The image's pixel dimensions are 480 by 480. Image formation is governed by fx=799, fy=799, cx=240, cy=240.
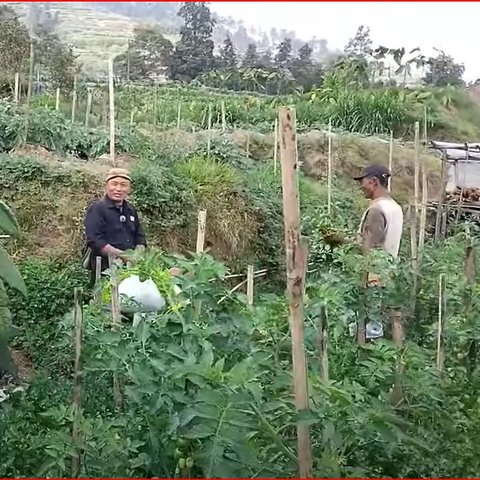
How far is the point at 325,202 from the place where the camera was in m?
9.23

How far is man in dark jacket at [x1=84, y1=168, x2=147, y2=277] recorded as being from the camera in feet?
13.2

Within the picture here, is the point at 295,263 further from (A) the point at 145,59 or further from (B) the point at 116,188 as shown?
(A) the point at 145,59

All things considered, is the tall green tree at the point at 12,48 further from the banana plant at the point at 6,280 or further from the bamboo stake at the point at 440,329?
the bamboo stake at the point at 440,329

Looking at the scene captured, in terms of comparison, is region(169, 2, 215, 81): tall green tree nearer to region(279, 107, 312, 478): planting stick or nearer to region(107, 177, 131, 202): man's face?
region(107, 177, 131, 202): man's face

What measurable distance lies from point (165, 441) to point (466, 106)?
26.0ft

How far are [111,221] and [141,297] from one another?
1.37m

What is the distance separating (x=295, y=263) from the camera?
1665 millimetres

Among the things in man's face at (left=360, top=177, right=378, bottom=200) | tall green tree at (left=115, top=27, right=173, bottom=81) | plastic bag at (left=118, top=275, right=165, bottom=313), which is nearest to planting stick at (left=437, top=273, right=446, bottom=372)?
plastic bag at (left=118, top=275, right=165, bottom=313)

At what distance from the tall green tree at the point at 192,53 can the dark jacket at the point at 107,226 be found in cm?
784

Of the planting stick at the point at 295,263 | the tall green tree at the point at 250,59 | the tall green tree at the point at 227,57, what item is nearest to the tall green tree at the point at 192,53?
the tall green tree at the point at 227,57

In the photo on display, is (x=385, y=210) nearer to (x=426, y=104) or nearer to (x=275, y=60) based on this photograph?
(x=426, y=104)

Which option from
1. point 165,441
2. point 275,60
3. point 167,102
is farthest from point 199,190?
point 275,60

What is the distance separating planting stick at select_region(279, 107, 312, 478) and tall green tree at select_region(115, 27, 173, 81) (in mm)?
13383

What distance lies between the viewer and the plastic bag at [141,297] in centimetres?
267
